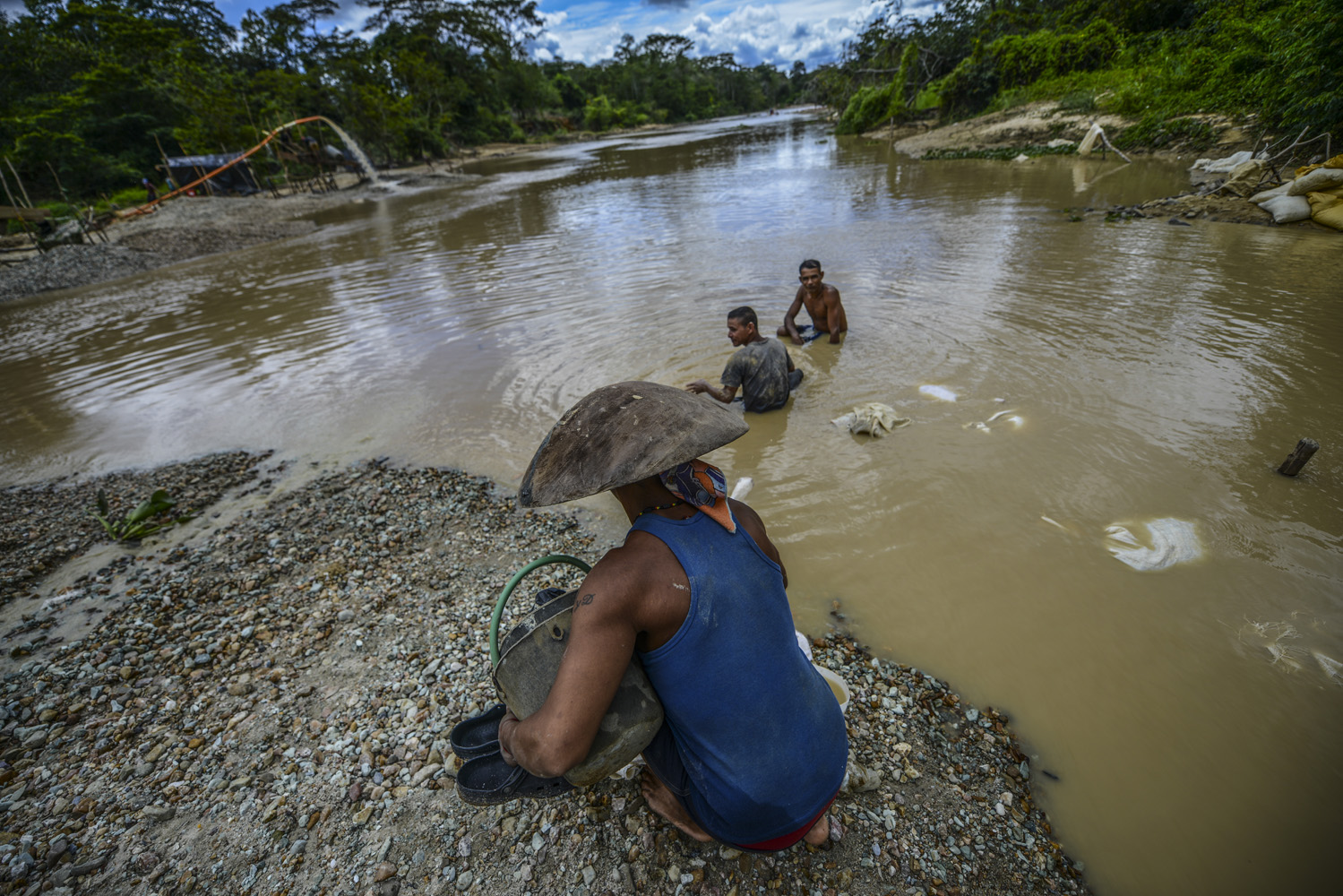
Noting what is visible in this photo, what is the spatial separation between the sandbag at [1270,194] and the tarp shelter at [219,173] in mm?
38792

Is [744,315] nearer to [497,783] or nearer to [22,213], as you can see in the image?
[497,783]

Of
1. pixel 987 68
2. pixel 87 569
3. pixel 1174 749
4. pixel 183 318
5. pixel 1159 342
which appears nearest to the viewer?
pixel 1174 749

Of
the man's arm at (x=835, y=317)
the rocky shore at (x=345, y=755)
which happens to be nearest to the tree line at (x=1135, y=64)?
the man's arm at (x=835, y=317)

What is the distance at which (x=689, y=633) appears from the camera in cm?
133

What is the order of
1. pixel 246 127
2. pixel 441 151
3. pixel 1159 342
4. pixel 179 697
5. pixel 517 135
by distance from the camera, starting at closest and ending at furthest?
pixel 179 697
pixel 1159 342
pixel 246 127
pixel 441 151
pixel 517 135

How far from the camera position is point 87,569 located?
370 cm

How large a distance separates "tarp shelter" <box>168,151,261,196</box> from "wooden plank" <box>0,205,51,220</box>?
992cm

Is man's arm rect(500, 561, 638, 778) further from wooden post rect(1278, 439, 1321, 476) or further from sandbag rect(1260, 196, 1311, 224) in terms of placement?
sandbag rect(1260, 196, 1311, 224)

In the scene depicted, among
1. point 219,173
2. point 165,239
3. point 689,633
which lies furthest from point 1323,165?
point 219,173

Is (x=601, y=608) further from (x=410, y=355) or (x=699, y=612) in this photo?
(x=410, y=355)

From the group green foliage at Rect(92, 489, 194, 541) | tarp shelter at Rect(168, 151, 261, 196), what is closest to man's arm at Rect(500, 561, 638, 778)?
green foliage at Rect(92, 489, 194, 541)

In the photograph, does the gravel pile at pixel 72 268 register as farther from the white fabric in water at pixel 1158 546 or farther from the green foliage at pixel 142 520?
the white fabric in water at pixel 1158 546

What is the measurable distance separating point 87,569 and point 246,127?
39.6 m

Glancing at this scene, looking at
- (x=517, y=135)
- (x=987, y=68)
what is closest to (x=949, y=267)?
(x=987, y=68)
